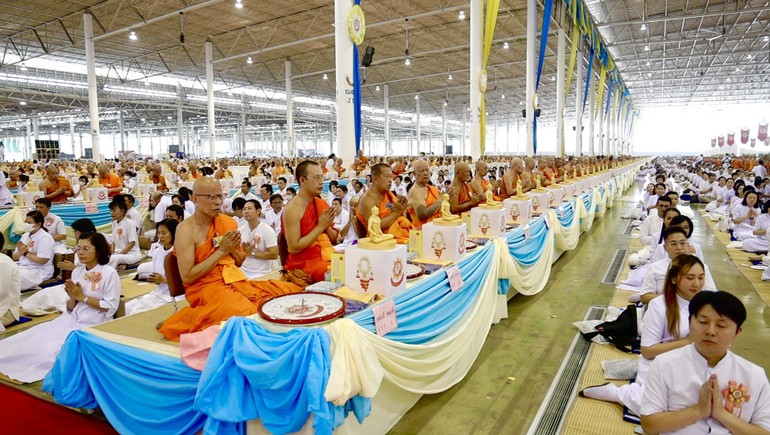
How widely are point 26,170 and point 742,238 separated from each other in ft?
70.0

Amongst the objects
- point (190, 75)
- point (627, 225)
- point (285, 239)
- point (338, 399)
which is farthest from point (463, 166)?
point (190, 75)

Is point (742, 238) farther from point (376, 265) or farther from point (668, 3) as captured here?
point (668, 3)

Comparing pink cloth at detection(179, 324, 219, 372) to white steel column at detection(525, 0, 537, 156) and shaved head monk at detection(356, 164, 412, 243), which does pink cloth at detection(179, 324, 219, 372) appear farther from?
white steel column at detection(525, 0, 537, 156)

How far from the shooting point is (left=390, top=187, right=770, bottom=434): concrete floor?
117 inches

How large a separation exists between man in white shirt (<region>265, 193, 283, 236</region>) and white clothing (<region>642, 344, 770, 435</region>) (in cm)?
508

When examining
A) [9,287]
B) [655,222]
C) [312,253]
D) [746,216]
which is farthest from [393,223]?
[746,216]

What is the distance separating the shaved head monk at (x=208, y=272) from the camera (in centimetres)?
266

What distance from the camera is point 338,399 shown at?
6.44 ft

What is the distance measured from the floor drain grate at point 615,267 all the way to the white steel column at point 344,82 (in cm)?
621

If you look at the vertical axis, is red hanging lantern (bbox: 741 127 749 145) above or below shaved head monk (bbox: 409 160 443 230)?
above

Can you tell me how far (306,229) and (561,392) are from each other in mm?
2171

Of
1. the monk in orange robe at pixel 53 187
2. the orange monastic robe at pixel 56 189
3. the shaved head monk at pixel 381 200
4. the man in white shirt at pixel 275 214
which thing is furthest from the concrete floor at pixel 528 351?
the orange monastic robe at pixel 56 189

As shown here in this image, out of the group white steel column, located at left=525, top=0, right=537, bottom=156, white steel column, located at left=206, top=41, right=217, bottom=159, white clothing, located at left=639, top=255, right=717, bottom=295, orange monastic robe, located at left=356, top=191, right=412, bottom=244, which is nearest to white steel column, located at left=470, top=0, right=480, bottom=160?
white steel column, located at left=525, top=0, right=537, bottom=156

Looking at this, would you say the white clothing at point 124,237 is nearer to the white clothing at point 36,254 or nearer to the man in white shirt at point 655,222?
the white clothing at point 36,254
